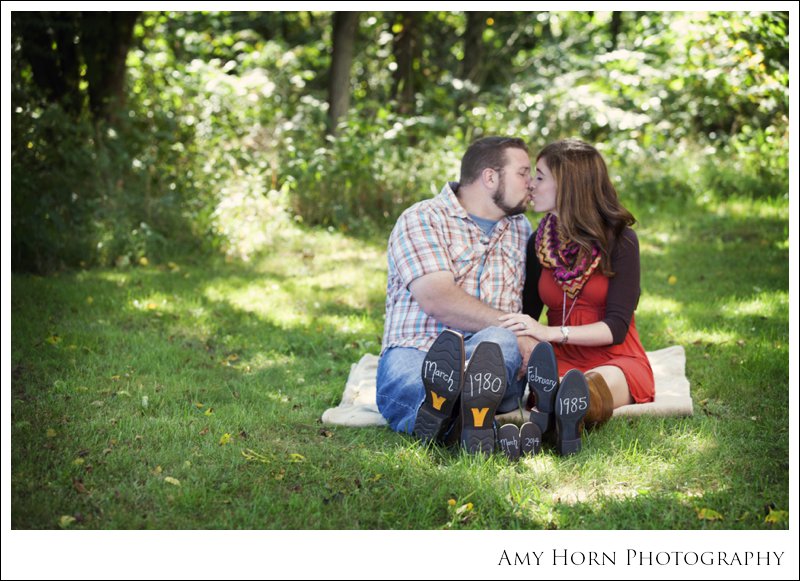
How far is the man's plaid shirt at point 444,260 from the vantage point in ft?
12.9

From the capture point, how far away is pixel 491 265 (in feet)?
13.4

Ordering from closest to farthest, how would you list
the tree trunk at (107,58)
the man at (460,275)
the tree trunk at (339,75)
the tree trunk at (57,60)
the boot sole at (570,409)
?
the boot sole at (570,409) → the man at (460,275) → the tree trunk at (57,60) → the tree trunk at (107,58) → the tree trunk at (339,75)

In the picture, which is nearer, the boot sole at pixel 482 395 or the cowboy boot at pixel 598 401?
the boot sole at pixel 482 395

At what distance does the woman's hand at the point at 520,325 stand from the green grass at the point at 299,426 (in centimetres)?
48

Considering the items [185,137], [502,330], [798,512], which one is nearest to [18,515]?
[502,330]

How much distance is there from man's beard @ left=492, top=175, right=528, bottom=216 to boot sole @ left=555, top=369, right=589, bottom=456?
2.93 ft

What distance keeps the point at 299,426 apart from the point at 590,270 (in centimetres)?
145

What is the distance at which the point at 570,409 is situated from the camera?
349cm

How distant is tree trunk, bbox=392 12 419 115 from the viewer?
1025 centimetres

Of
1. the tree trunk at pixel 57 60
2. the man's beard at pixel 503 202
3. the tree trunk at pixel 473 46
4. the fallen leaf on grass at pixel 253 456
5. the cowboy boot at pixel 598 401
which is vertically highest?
the tree trunk at pixel 473 46

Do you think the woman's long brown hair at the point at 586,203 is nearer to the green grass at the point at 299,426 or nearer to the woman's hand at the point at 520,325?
the woman's hand at the point at 520,325

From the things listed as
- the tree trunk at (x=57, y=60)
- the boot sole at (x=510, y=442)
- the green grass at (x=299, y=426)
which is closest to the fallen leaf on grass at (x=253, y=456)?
the green grass at (x=299, y=426)

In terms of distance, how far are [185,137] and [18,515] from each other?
614 cm

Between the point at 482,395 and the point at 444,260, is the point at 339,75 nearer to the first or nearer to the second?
the point at 444,260
